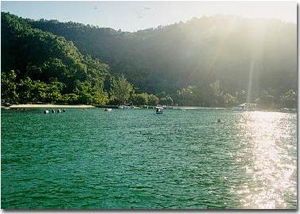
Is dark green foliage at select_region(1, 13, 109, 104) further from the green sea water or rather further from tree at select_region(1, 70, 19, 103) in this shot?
the green sea water

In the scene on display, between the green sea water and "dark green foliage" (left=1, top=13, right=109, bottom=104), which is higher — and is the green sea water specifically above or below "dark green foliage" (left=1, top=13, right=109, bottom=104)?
below

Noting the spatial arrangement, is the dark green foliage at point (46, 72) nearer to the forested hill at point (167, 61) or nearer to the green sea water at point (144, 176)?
the forested hill at point (167, 61)

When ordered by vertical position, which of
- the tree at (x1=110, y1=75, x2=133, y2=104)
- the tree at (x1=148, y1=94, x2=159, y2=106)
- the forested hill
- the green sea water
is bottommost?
the green sea water

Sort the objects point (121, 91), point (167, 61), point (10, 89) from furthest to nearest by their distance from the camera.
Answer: point (167, 61) → point (121, 91) → point (10, 89)

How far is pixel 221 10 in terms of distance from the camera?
8562 millimetres

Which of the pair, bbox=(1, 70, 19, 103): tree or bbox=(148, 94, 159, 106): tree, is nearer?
bbox=(1, 70, 19, 103): tree

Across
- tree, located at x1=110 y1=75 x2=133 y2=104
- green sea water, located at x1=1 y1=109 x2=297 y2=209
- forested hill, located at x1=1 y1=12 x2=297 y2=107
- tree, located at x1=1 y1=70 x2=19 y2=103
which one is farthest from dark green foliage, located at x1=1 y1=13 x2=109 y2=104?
green sea water, located at x1=1 y1=109 x2=297 y2=209

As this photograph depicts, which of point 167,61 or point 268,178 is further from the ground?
point 167,61

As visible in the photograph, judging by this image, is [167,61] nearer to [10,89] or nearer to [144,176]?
[10,89]

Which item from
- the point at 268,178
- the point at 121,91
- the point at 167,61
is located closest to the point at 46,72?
the point at 121,91

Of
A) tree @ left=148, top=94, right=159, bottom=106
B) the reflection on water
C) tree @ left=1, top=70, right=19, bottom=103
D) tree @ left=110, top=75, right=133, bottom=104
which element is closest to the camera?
the reflection on water

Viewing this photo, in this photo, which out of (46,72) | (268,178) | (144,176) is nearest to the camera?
(268,178)

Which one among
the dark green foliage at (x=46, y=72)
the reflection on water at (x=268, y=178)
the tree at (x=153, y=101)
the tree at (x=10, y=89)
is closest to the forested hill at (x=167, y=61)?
the tree at (x=153, y=101)

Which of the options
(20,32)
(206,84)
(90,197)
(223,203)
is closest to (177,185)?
(223,203)
